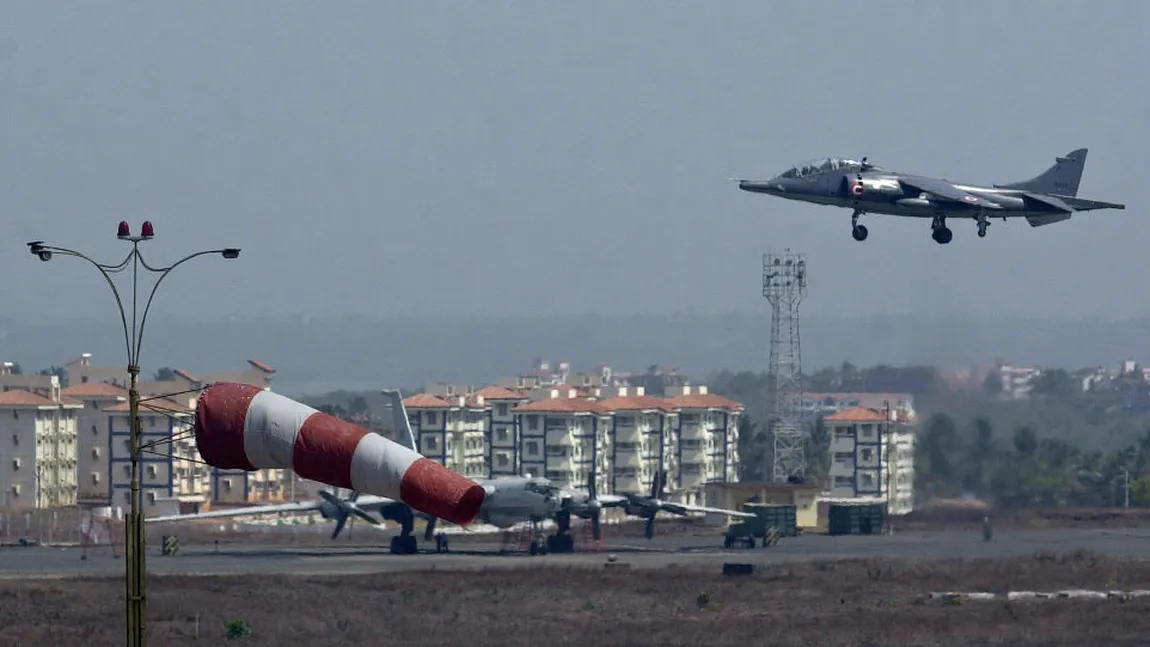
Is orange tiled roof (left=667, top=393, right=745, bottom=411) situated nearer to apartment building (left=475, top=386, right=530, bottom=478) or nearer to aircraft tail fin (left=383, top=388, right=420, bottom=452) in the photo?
apartment building (left=475, top=386, right=530, bottom=478)

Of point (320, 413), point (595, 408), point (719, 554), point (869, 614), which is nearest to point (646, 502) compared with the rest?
point (719, 554)

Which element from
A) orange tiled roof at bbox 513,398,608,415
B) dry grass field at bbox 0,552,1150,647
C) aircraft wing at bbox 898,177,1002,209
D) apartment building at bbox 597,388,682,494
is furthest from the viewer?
apartment building at bbox 597,388,682,494

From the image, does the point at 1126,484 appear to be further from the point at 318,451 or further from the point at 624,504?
the point at 318,451

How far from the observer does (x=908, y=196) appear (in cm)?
6944

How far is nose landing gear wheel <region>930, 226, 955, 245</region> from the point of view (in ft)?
226

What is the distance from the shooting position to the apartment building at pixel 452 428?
172 m

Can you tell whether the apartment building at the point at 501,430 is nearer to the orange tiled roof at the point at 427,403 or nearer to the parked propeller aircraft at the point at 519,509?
the orange tiled roof at the point at 427,403

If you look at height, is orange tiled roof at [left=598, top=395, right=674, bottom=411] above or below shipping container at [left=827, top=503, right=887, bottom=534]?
above

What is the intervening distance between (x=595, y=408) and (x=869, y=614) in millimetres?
100179

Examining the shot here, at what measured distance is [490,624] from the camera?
217 feet

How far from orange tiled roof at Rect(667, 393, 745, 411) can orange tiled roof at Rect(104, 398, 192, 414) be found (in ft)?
179

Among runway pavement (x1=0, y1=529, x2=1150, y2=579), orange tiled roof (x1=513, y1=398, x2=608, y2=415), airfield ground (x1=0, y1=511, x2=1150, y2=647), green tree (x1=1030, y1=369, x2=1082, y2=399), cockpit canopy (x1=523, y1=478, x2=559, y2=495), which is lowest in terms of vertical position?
runway pavement (x1=0, y1=529, x2=1150, y2=579)

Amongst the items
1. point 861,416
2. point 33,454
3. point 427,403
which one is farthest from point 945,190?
point 427,403

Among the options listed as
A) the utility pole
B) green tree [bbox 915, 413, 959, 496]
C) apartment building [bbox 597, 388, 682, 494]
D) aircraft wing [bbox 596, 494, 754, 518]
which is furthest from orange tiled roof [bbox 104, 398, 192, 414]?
the utility pole
